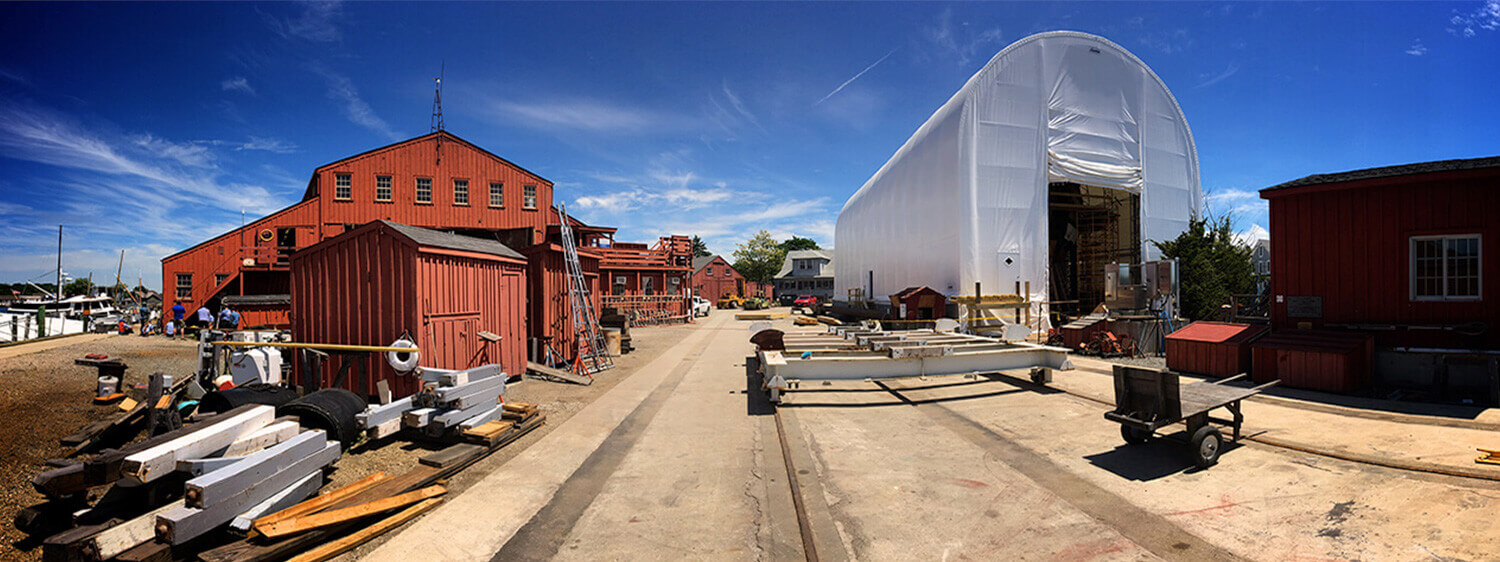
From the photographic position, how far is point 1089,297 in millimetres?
29828

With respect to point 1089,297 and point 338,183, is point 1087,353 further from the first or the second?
point 338,183

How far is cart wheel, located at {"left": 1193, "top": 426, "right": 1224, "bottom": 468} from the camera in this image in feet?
19.2

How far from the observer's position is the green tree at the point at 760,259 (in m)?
78.6

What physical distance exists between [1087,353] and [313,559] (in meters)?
18.4

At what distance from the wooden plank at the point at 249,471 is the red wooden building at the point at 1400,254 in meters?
16.3

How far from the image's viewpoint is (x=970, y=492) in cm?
548

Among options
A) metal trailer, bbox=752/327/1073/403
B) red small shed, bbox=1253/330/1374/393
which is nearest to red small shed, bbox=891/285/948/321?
metal trailer, bbox=752/327/1073/403

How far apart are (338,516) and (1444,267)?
1750 cm

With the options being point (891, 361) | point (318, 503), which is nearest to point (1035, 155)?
point (891, 361)

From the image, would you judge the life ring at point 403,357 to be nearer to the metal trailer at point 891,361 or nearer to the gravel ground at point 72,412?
the gravel ground at point 72,412

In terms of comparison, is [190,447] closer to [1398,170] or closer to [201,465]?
[201,465]

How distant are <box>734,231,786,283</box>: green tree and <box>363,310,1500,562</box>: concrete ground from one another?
229ft

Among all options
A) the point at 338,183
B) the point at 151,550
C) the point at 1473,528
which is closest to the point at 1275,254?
the point at 1473,528

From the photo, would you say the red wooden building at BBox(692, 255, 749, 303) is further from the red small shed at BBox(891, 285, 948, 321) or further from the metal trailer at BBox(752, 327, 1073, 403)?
the metal trailer at BBox(752, 327, 1073, 403)
